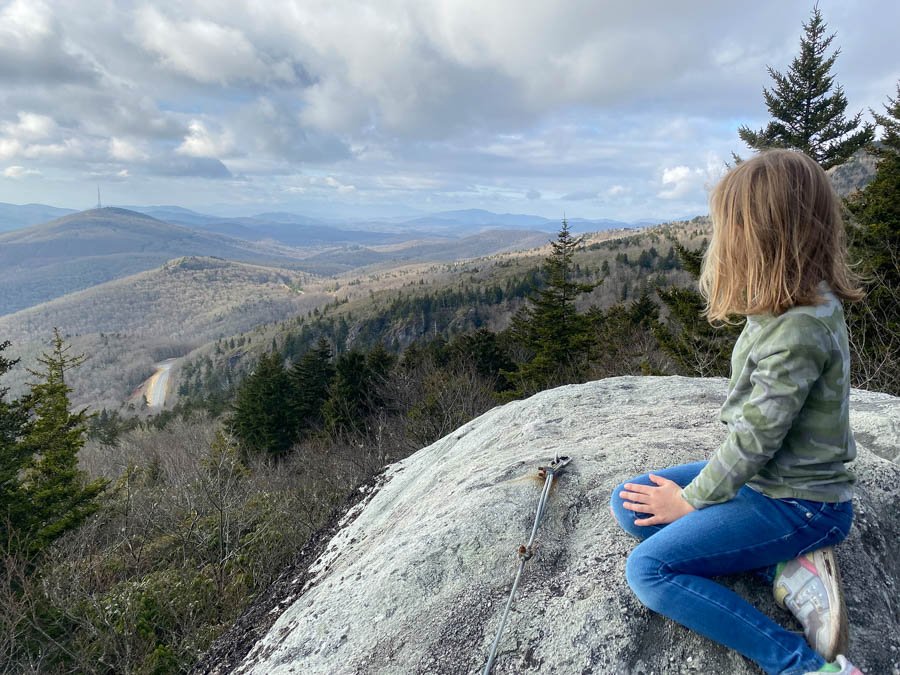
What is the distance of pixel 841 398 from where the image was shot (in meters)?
2.43

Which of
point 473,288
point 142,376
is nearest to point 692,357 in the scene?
point 473,288

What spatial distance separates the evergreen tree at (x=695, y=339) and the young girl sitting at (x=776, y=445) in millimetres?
18576

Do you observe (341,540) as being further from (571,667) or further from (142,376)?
(142,376)

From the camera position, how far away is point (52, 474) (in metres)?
18.7

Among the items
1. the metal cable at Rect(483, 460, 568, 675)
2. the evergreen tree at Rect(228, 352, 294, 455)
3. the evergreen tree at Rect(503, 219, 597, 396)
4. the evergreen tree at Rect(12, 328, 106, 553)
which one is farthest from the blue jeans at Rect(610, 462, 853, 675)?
the evergreen tree at Rect(228, 352, 294, 455)

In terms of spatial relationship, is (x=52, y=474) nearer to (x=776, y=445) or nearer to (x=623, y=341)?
(x=776, y=445)

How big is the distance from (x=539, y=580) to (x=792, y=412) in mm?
1962

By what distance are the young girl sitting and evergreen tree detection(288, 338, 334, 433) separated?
33.9 meters

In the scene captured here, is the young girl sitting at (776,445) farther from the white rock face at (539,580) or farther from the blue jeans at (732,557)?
the white rock face at (539,580)

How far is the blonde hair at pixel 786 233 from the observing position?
2.47m

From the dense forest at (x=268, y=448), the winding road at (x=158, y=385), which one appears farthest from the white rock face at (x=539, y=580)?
the winding road at (x=158, y=385)

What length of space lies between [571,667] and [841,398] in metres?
2.05

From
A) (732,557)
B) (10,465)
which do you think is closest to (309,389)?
A: (10,465)

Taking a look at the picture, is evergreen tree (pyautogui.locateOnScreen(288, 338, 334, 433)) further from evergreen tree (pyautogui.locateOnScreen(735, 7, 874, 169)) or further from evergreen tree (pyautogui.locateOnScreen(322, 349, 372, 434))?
evergreen tree (pyautogui.locateOnScreen(735, 7, 874, 169))
